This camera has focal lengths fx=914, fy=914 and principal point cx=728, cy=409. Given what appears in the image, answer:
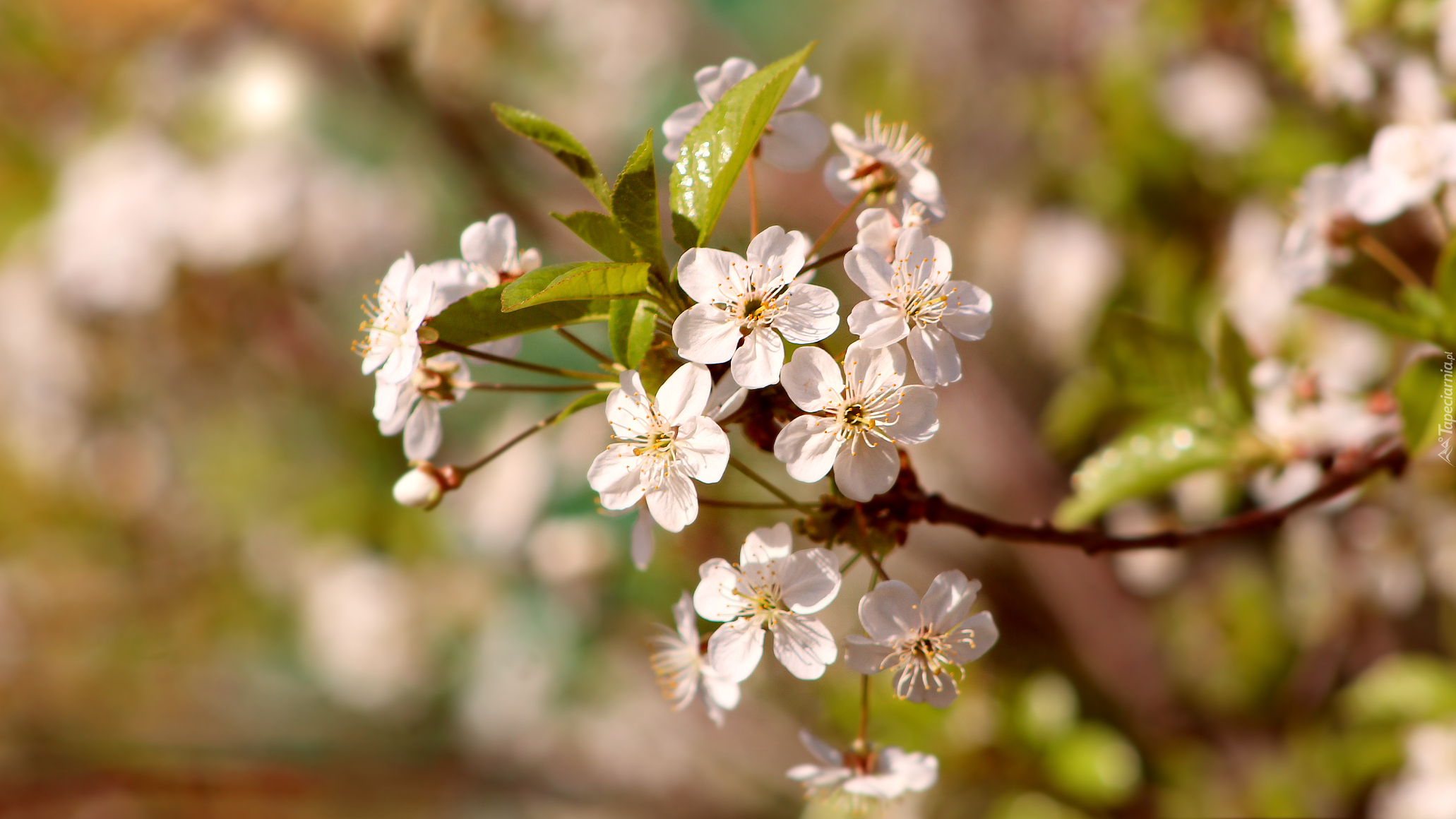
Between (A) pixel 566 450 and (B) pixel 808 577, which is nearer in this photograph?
(B) pixel 808 577

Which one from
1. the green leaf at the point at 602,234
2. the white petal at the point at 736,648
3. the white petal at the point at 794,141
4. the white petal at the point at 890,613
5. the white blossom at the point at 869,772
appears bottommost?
the white blossom at the point at 869,772

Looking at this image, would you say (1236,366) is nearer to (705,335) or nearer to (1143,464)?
(1143,464)

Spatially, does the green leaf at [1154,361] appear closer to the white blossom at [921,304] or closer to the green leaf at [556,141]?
the white blossom at [921,304]

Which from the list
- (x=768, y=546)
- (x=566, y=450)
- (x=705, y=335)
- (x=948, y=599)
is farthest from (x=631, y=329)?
(x=566, y=450)

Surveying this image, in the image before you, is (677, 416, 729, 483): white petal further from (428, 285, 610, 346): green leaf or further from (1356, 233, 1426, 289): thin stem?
(1356, 233, 1426, 289): thin stem

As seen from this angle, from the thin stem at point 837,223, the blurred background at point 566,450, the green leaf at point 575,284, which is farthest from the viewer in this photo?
the blurred background at point 566,450

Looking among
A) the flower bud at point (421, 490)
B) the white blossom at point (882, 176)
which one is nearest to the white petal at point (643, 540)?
the flower bud at point (421, 490)

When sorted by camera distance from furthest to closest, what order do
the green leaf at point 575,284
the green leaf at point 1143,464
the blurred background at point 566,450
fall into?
the blurred background at point 566,450, the green leaf at point 1143,464, the green leaf at point 575,284
